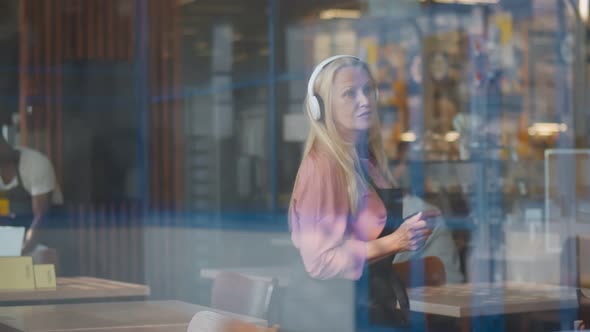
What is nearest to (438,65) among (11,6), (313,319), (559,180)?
(559,180)

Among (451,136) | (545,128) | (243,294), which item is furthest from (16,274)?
(545,128)

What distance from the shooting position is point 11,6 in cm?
881

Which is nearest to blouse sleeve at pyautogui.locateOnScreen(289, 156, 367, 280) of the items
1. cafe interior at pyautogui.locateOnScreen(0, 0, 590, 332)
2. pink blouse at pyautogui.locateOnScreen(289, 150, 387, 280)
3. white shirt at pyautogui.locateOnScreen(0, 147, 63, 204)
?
pink blouse at pyautogui.locateOnScreen(289, 150, 387, 280)

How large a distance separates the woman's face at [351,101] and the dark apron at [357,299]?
19 cm

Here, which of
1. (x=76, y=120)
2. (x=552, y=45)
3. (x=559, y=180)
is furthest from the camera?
(x=76, y=120)

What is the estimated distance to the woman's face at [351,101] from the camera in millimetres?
2695

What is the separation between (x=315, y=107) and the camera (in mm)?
2756

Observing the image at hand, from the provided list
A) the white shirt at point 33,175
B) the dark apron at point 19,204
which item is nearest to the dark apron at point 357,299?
the dark apron at point 19,204

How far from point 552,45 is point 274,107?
2451 millimetres

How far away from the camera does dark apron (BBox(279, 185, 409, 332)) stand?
271 cm

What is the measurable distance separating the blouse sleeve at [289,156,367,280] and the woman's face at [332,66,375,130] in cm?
12

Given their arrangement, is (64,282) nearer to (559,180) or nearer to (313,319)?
(313,319)

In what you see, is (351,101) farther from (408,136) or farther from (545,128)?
(545,128)

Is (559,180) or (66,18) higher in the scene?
(66,18)
